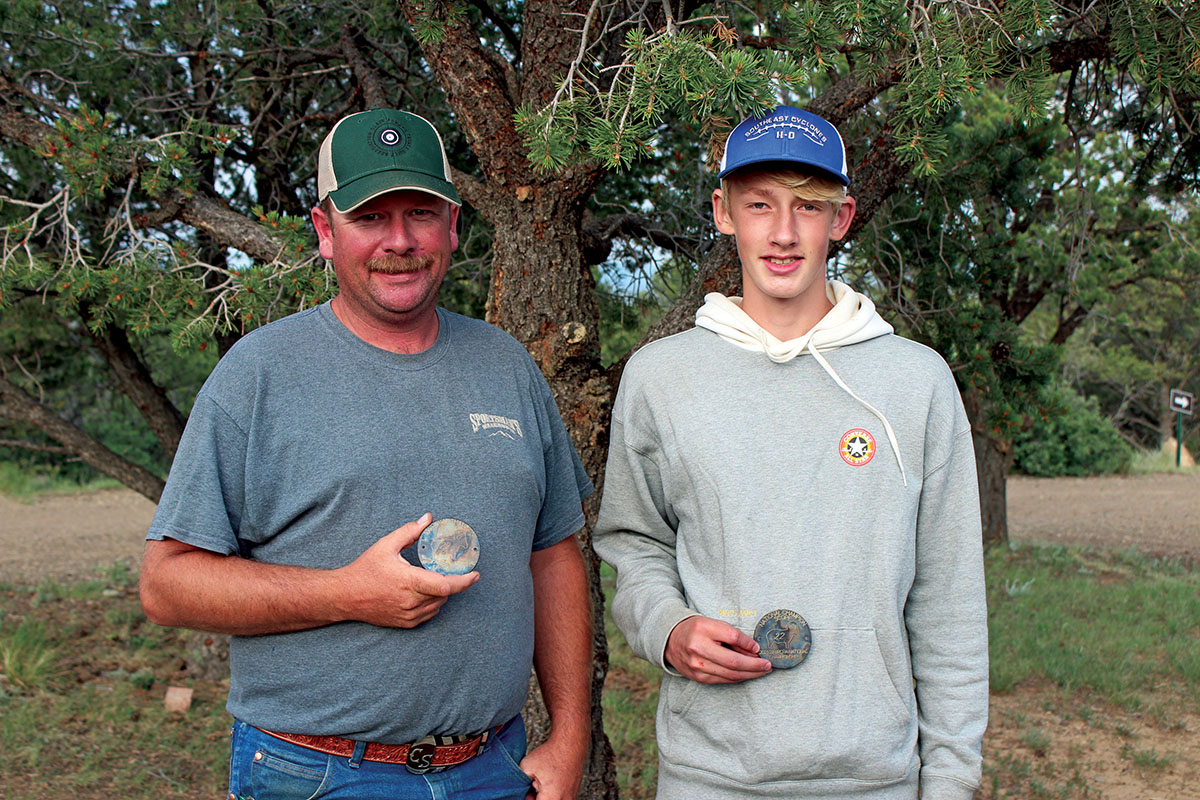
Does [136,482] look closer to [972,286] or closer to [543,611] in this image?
[543,611]

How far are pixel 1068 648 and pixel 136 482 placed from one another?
22.0 ft

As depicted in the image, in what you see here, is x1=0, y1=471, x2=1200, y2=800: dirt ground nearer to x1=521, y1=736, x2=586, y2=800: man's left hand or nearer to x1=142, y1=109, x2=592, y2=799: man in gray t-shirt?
x1=521, y1=736, x2=586, y2=800: man's left hand

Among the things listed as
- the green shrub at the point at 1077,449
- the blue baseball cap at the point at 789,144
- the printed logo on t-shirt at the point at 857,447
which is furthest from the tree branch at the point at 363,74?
the green shrub at the point at 1077,449

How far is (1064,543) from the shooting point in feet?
45.4

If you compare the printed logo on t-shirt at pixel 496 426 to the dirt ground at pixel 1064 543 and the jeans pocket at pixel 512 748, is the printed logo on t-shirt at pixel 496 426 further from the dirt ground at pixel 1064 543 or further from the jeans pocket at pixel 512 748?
the dirt ground at pixel 1064 543

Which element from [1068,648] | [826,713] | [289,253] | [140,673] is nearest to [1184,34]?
[826,713]

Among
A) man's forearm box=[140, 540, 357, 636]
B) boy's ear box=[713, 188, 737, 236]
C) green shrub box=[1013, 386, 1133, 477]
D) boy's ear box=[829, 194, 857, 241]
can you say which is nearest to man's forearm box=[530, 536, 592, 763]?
man's forearm box=[140, 540, 357, 636]

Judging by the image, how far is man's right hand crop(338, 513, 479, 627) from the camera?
185 centimetres

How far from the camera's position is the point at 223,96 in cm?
543

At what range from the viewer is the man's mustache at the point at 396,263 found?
2.13 meters

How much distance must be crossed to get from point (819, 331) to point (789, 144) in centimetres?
41

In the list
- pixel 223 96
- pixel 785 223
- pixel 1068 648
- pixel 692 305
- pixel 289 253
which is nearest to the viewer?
pixel 785 223

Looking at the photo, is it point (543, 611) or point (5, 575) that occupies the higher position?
point (543, 611)

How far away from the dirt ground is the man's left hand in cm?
354
